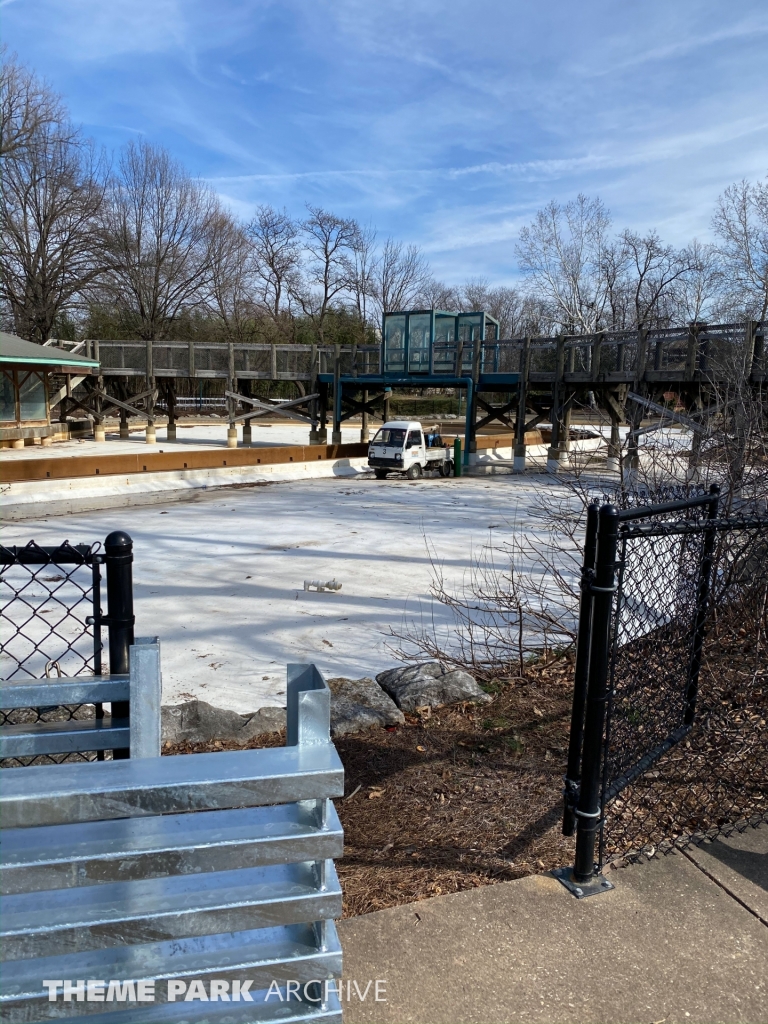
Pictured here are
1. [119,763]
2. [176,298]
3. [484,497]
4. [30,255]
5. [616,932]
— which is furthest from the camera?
[176,298]

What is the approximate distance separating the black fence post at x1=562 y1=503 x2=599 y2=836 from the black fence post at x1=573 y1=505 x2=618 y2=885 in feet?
0.13

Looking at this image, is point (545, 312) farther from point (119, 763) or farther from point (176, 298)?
point (119, 763)

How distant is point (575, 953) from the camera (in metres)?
2.45

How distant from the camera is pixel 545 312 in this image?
54.9 metres

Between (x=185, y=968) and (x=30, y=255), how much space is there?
154 feet

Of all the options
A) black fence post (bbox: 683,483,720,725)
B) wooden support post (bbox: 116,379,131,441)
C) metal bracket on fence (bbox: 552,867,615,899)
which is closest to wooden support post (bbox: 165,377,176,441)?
wooden support post (bbox: 116,379,131,441)

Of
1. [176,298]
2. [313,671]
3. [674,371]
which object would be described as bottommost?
[313,671]

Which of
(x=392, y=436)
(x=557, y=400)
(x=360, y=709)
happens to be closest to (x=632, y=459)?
(x=360, y=709)

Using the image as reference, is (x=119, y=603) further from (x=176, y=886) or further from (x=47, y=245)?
(x=47, y=245)

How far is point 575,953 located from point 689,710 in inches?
69.0

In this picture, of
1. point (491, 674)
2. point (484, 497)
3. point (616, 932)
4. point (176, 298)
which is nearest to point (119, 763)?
point (616, 932)

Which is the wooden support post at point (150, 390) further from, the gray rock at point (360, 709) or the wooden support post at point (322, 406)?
the gray rock at point (360, 709)

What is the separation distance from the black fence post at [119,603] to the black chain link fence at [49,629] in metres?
0.08

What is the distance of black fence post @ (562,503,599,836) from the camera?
2803 millimetres
